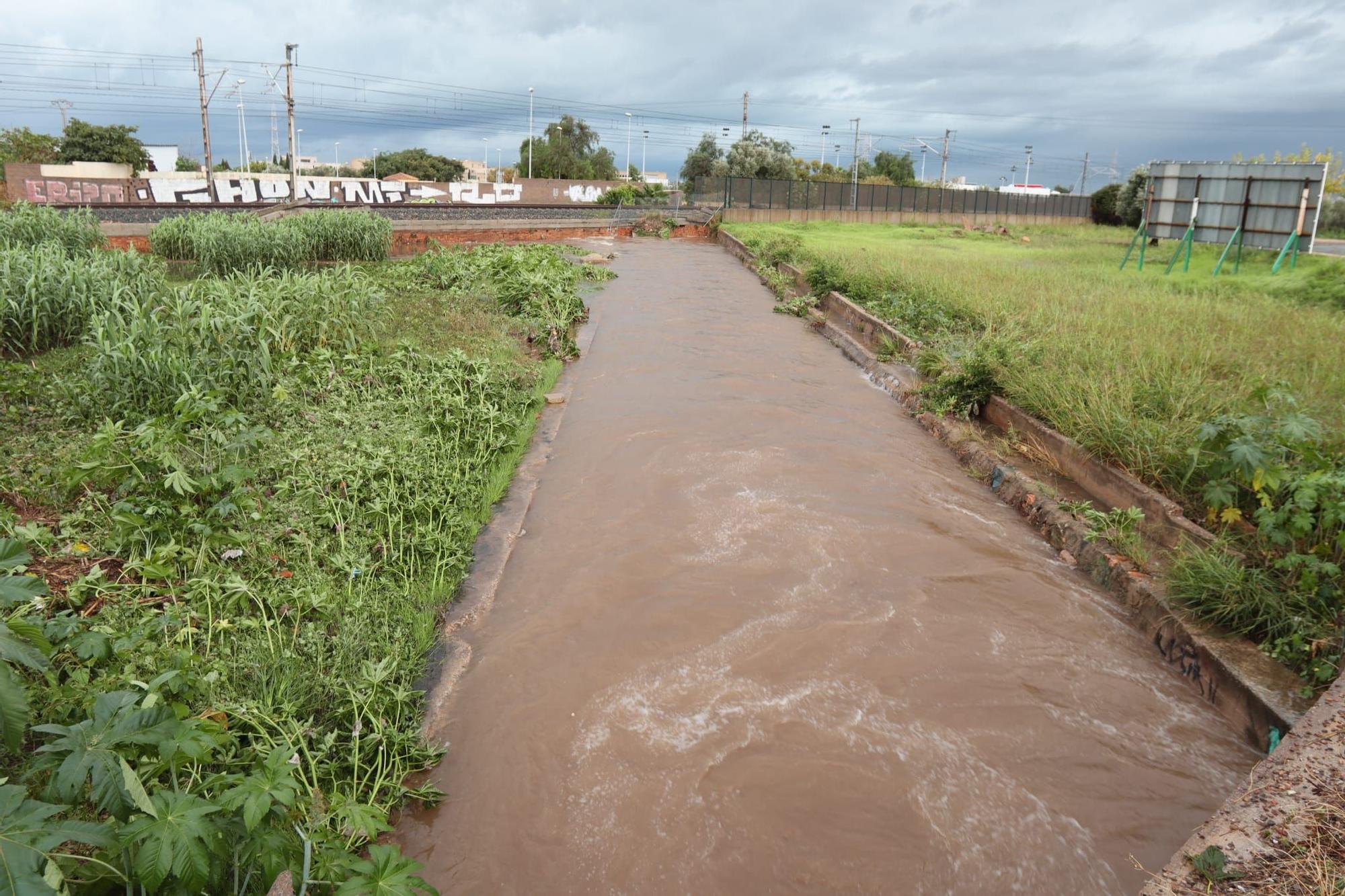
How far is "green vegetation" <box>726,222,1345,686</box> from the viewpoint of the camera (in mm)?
3896

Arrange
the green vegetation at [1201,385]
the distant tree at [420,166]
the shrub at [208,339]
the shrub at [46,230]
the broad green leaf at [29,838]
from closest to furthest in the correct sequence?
the broad green leaf at [29,838], the green vegetation at [1201,385], the shrub at [208,339], the shrub at [46,230], the distant tree at [420,166]

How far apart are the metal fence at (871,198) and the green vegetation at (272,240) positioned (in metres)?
22.6

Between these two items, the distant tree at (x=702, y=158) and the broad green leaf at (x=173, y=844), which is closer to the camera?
the broad green leaf at (x=173, y=844)

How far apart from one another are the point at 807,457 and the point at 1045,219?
4760cm

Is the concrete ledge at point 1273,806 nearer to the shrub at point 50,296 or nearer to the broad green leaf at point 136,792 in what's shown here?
the broad green leaf at point 136,792

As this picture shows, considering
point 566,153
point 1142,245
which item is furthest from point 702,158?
point 1142,245

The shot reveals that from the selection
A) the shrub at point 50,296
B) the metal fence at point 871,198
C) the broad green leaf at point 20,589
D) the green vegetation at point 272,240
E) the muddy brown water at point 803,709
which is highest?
the metal fence at point 871,198

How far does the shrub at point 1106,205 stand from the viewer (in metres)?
41.7

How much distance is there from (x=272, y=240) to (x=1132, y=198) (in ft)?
115

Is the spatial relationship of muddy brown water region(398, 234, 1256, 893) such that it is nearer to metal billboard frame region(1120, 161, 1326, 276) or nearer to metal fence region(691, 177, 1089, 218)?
metal billboard frame region(1120, 161, 1326, 276)

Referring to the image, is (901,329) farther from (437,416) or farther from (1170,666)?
(1170,666)

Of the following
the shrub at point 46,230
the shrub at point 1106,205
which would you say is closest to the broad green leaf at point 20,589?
the shrub at point 46,230

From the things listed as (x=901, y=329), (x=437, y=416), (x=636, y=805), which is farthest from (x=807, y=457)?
(x=901, y=329)

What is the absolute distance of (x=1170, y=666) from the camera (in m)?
4.08
